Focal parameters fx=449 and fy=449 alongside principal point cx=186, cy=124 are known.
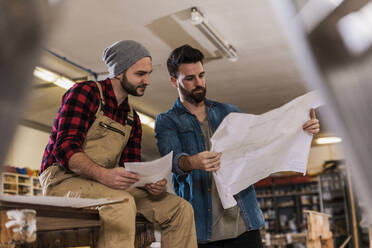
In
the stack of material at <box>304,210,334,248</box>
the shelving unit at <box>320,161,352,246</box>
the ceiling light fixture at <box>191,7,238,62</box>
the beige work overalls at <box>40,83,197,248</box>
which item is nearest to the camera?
the beige work overalls at <box>40,83,197,248</box>

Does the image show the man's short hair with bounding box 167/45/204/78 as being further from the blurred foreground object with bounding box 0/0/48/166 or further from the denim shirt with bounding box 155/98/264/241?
the blurred foreground object with bounding box 0/0/48/166

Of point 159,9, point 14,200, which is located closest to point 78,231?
point 14,200

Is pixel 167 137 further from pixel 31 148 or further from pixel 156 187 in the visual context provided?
pixel 31 148

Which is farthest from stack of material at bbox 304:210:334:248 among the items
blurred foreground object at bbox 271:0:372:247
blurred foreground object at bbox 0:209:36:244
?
blurred foreground object at bbox 271:0:372:247

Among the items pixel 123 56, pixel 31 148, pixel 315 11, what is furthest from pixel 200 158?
pixel 31 148

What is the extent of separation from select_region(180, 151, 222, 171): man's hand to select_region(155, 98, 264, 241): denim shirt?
126 mm

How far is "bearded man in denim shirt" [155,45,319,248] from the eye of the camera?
204 cm

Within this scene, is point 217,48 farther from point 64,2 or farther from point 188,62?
point 64,2

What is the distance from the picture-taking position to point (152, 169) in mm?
1755

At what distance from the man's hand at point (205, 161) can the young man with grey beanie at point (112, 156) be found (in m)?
0.15

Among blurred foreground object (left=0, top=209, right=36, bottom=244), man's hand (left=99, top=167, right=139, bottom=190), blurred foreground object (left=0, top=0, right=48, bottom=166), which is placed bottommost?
blurred foreground object (left=0, top=209, right=36, bottom=244)

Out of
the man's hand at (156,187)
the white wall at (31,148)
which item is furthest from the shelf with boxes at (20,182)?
the man's hand at (156,187)

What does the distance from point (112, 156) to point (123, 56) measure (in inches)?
20.9

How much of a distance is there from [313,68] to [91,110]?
1.64m
